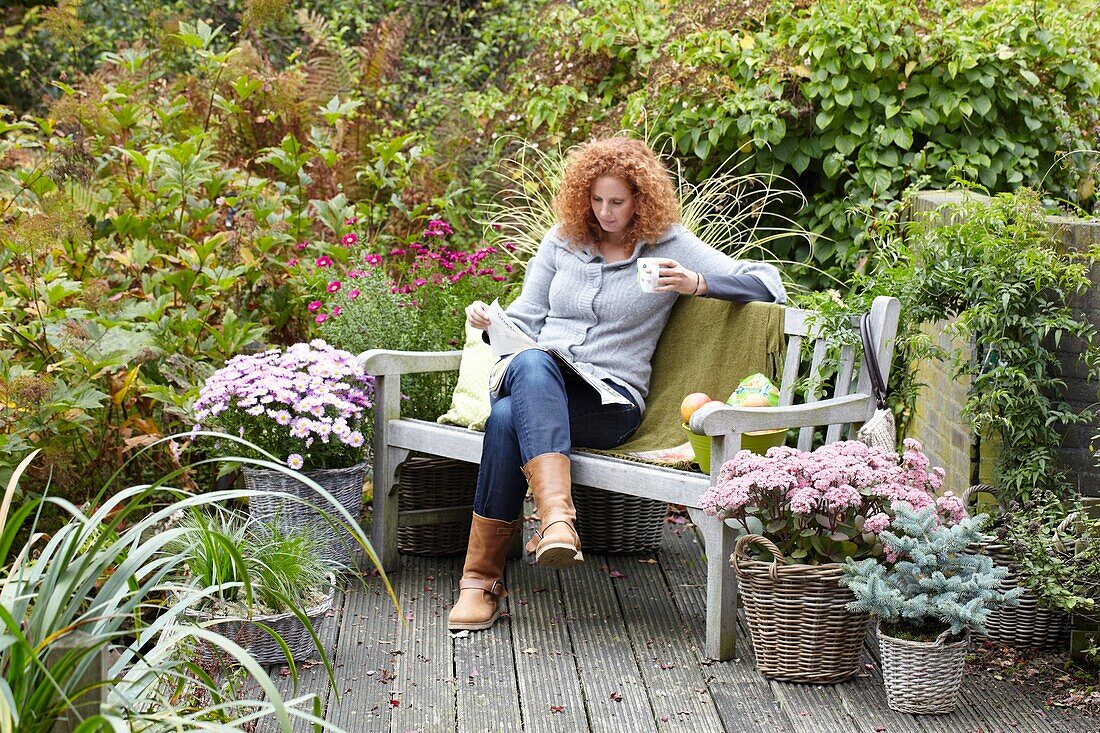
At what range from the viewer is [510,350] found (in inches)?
142

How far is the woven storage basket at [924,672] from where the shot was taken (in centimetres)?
266

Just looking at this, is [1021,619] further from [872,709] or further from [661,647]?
[661,647]

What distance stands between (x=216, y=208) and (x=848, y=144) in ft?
8.00

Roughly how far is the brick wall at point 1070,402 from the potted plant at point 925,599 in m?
0.63

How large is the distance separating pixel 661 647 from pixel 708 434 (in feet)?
2.06

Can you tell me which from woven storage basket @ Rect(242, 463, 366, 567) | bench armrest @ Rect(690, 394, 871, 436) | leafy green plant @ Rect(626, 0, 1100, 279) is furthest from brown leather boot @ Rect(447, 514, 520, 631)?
leafy green plant @ Rect(626, 0, 1100, 279)

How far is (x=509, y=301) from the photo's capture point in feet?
14.6

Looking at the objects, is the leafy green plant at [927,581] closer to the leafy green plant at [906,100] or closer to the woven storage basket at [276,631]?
the woven storage basket at [276,631]

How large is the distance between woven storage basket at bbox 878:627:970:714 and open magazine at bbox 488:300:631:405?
1.10m

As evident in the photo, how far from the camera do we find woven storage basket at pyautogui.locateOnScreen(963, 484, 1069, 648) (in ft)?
→ 9.61

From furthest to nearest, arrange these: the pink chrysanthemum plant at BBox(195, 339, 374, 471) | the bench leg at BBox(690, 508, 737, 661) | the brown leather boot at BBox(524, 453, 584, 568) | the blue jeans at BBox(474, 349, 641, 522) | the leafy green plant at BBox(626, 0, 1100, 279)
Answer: the leafy green plant at BBox(626, 0, 1100, 279) → the pink chrysanthemum plant at BBox(195, 339, 374, 471) → the blue jeans at BBox(474, 349, 641, 522) → the brown leather boot at BBox(524, 453, 584, 568) → the bench leg at BBox(690, 508, 737, 661)

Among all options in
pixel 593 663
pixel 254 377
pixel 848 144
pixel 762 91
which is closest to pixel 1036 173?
pixel 848 144

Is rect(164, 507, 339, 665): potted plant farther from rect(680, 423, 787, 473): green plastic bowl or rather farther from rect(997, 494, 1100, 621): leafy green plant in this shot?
rect(997, 494, 1100, 621): leafy green plant

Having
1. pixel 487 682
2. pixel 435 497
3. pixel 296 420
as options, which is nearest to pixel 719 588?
pixel 487 682
